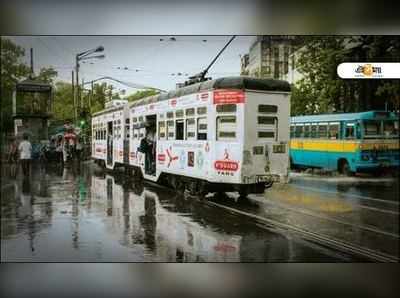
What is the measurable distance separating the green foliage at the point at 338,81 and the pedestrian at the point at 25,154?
269 centimetres

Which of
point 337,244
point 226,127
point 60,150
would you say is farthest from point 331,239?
point 60,150

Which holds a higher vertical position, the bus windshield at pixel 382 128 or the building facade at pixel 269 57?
the building facade at pixel 269 57

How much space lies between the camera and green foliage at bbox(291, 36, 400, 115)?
223 inches

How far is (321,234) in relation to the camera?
5566 millimetres

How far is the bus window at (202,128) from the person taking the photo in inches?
231

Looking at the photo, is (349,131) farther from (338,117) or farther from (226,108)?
(226,108)

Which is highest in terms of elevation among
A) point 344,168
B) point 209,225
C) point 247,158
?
point 247,158

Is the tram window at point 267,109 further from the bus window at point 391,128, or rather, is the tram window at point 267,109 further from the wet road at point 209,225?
the bus window at point 391,128

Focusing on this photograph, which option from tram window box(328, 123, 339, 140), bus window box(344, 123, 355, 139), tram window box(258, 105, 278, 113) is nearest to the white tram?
tram window box(258, 105, 278, 113)

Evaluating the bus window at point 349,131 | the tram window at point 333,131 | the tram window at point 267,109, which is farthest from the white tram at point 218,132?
the bus window at point 349,131

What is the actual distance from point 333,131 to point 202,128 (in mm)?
1305

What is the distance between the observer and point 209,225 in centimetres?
571
